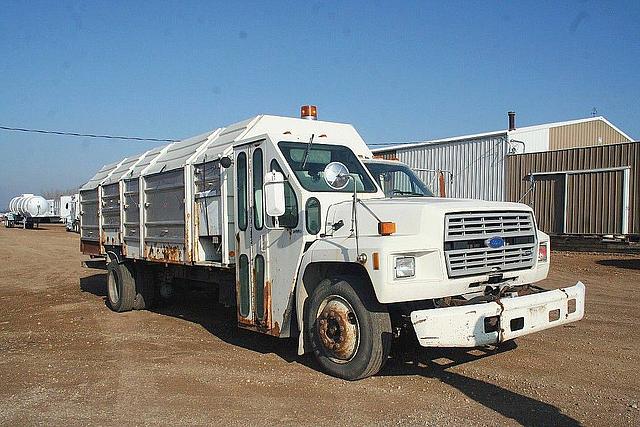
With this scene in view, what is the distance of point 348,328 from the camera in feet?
19.4

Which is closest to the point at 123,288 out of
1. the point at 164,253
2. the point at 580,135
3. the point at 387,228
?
the point at 164,253

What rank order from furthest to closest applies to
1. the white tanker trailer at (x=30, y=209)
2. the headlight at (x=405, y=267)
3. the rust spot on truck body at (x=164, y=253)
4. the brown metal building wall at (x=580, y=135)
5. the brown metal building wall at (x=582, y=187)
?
the white tanker trailer at (x=30, y=209)
the brown metal building wall at (x=580, y=135)
the brown metal building wall at (x=582, y=187)
the rust spot on truck body at (x=164, y=253)
the headlight at (x=405, y=267)

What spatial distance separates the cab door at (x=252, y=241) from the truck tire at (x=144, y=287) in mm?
3881

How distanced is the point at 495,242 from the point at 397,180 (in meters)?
1.77

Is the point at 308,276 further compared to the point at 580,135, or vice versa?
the point at 580,135

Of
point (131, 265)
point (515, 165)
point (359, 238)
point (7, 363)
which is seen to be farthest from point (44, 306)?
point (515, 165)

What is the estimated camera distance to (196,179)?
8.23 meters

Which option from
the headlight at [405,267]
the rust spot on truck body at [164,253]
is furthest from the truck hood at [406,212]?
the rust spot on truck body at [164,253]

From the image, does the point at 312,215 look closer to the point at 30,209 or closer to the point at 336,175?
the point at 336,175

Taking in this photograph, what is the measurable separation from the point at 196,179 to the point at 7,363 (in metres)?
3.11

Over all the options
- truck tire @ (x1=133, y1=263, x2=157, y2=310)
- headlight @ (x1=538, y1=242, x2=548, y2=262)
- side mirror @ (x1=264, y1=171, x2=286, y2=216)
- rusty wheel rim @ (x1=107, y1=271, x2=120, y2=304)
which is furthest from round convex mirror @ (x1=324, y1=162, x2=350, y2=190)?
rusty wheel rim @ (x1=107, y1=271, x2=120, y2=304)

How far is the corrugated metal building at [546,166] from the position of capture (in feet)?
64.7

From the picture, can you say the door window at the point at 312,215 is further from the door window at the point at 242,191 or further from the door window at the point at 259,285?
the door window at the point at 242,191

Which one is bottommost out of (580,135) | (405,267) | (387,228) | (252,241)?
(405,267)
